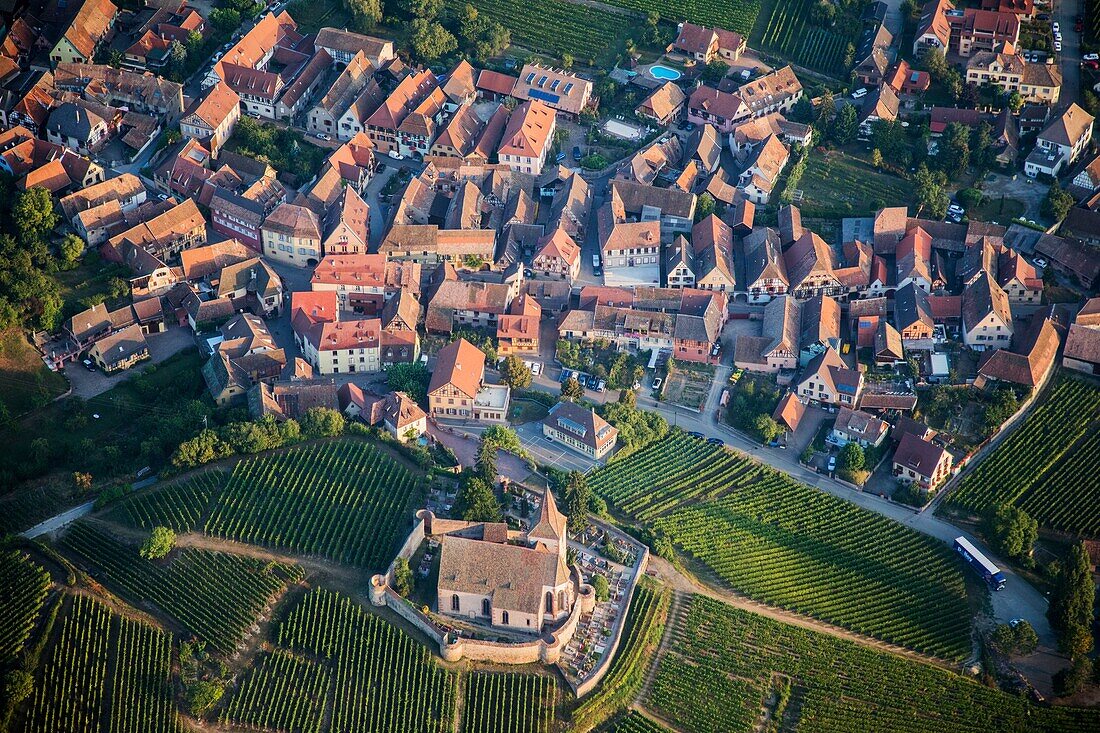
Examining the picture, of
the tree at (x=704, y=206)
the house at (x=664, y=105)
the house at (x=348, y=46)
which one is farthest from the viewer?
the house at (x=348, y=46)

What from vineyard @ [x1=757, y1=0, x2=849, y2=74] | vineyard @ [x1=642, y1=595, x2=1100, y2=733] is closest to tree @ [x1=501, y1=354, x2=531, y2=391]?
vineyard @ [x1=642, y1=595, x2=1100, y2=733]

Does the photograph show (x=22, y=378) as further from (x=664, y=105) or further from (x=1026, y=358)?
(x=1026, y=358)

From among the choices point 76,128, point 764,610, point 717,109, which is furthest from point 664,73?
point 764,610

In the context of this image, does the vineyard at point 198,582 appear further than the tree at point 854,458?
No

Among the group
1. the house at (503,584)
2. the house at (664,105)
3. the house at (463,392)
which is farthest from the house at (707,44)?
the house at (503,584)

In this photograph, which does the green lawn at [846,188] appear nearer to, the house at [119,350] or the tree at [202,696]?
the house at [119,350]

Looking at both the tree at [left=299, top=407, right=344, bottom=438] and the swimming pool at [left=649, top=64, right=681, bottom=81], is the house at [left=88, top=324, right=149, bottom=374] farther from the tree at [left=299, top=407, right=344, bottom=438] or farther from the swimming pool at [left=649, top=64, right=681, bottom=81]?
the swimming pool at [left=649, top=64, right=681, bottom=81]
